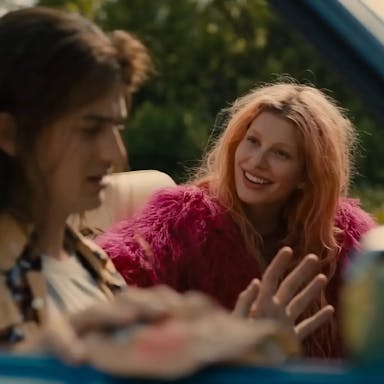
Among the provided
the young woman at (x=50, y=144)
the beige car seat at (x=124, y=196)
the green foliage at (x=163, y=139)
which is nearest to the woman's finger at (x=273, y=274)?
the young woman at (x=50, y=144)

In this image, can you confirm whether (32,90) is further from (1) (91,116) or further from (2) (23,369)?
(2) (23,369)

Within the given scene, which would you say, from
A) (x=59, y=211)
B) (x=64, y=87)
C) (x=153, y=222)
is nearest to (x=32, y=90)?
(x=64, y=87)

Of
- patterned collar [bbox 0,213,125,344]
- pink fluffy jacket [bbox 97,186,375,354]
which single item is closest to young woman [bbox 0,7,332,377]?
patterned collar [bbox 0,213,125,344]

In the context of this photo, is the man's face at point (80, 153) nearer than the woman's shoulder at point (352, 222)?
Yes

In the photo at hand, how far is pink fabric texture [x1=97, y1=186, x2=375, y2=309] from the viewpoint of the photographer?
6.93 feet

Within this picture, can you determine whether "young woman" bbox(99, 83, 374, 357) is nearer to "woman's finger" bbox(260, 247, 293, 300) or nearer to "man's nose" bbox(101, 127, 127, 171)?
"woman's finger" bbox(260, 247, 293, 300)

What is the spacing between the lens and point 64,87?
1.48 metres

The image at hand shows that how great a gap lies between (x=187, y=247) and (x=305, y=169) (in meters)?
0.25

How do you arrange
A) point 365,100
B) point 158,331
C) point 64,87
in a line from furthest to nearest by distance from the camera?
point 365,100, point 64,87, point 158,331

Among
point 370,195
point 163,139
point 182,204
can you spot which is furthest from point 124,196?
point 163,139

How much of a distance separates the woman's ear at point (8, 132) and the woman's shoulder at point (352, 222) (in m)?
0.86

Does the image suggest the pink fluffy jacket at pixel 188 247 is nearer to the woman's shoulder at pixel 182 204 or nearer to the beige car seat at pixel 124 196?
the woman's shoulder at pixel 182 204

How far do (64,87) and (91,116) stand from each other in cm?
4

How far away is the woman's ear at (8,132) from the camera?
150cm
